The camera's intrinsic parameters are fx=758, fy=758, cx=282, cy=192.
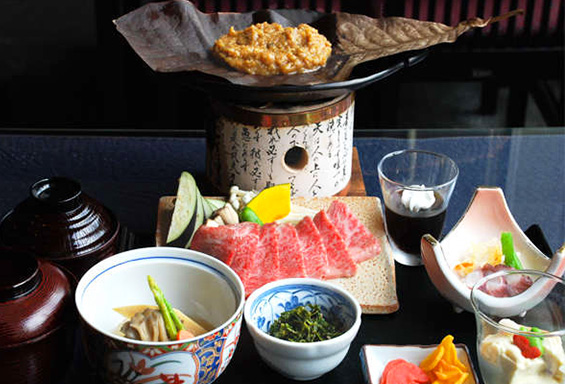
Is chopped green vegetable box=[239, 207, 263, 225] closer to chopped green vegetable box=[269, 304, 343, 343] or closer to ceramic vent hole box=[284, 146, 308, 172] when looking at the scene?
ceramic vent hole box=[284, 146, 308, 172]

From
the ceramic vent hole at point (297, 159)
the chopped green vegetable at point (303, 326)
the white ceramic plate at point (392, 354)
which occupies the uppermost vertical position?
the ceramic vent hole at point (297, 159)

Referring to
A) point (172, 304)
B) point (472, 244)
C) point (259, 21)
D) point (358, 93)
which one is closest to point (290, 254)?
point (172, 304)

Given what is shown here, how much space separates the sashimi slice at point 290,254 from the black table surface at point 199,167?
10.8 inches

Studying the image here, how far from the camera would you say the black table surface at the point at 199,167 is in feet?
7.11

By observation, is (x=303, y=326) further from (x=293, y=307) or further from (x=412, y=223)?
(x=412, y=223)

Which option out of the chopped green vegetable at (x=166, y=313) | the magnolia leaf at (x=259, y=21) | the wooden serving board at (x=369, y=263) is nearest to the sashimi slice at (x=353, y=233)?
the wooden serving board at (x=369, y=263)

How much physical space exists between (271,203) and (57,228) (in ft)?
1.88

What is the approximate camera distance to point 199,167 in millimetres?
2426

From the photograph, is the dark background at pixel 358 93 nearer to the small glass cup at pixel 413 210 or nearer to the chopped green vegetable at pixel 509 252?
the small glass cup at pixel 413 210

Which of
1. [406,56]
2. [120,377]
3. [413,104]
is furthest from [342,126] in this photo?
[413,104]

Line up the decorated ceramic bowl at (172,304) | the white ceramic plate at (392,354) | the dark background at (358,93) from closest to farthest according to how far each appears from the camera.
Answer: the decorated ceramic bowl at (172,304)
the white ceramic plate at (392,354)
the dark background at (358,93)

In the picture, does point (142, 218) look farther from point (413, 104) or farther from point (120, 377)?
point (413, 104)

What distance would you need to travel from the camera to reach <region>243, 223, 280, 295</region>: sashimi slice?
179 cm

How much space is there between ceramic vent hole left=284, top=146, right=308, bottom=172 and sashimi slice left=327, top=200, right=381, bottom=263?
200 millimetres
